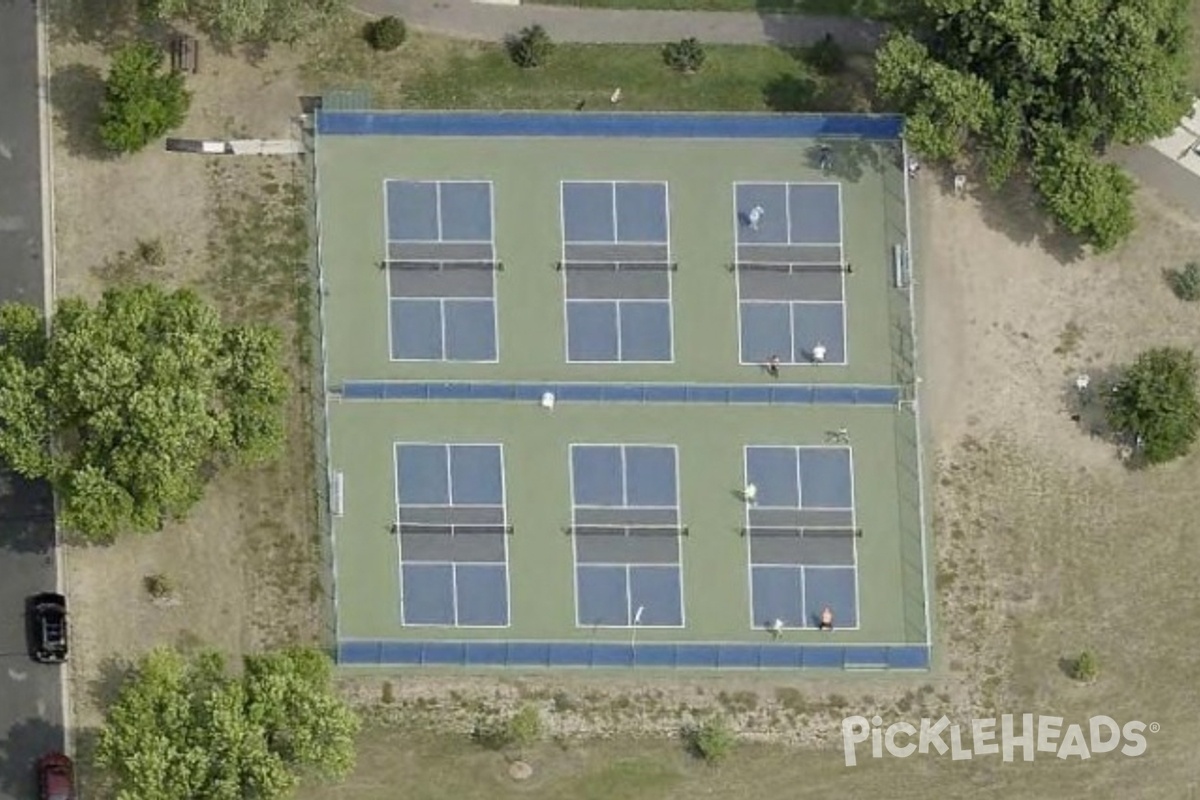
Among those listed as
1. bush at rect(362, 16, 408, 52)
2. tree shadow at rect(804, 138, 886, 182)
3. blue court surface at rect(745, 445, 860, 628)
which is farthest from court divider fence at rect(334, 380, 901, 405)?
bush at rect(362, 16, 408, 52)

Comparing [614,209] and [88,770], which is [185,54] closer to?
[614,209]

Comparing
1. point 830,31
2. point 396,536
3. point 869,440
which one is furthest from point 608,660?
point 830,31

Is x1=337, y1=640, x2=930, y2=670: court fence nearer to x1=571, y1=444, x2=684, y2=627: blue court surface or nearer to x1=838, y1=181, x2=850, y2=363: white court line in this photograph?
x1=571, y1=444, x2=684, y2=627: blue court surface

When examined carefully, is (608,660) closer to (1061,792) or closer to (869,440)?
(869,440)

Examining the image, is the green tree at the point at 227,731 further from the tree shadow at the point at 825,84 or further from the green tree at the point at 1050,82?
the green tree at the point at 1050,82

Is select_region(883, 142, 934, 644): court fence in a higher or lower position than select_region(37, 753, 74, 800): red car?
higher

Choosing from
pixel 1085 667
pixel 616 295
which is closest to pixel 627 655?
pixel 616 295

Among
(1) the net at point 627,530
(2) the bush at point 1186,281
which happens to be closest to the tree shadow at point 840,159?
(2) the bush at point 1186,281
